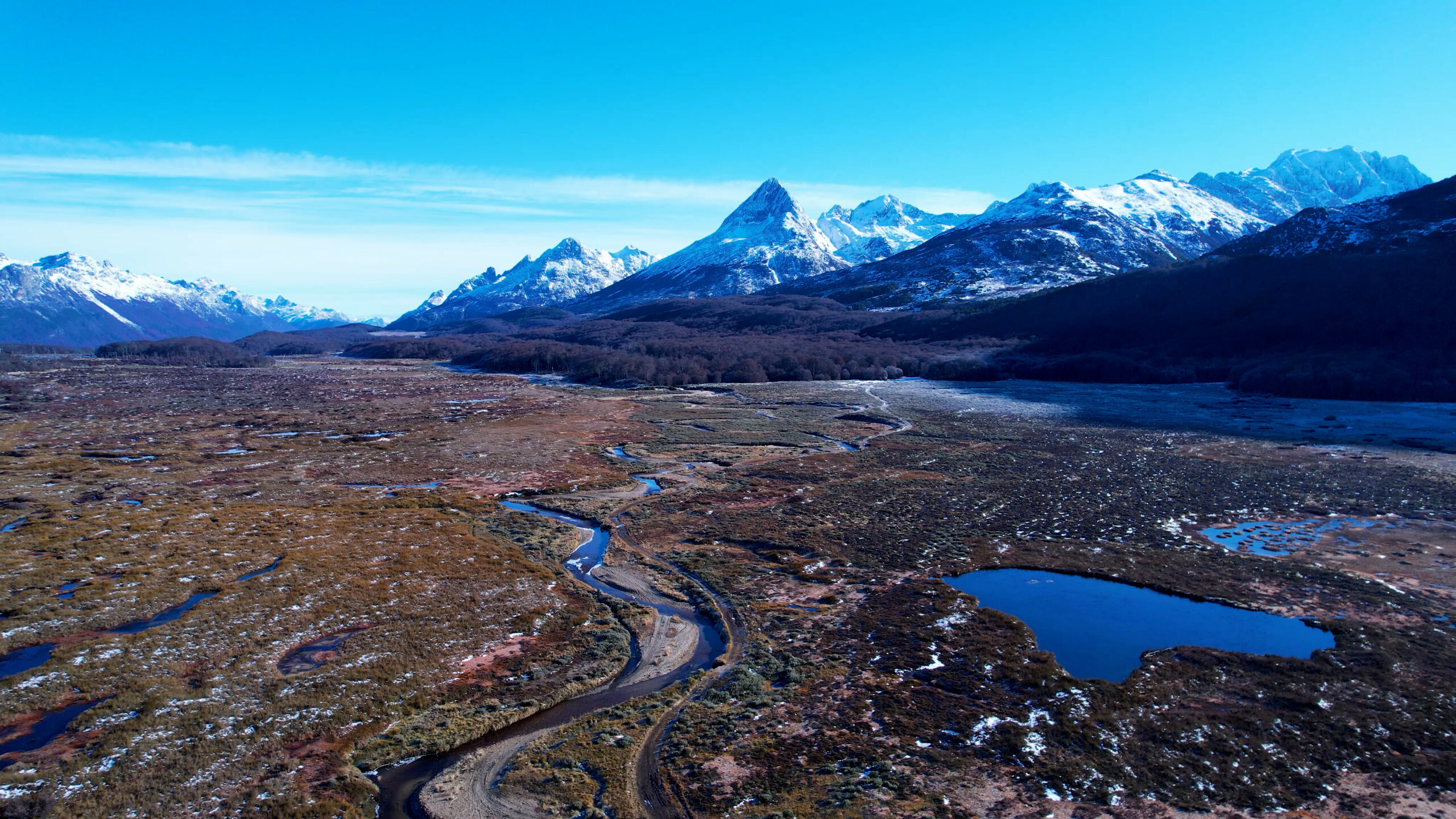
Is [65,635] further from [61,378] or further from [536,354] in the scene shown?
[536,354]

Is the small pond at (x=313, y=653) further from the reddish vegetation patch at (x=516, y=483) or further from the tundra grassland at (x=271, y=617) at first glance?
the reddish vegetation patch at (x=516, y=483)

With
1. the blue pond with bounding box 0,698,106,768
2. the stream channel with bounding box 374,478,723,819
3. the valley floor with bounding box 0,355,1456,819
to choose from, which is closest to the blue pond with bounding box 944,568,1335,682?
the valley floor with bounding box 0,355,1456,819

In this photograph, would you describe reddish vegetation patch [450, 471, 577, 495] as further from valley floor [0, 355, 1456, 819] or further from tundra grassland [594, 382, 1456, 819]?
tundra grassland [594, 382, 1456, 819]

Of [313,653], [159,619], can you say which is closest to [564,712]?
[313,653]

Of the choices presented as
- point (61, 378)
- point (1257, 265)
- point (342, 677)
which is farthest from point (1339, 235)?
point (61, 378)

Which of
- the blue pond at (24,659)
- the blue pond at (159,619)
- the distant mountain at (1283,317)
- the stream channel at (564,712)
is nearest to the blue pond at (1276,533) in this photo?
the stream channel at (564,712)
